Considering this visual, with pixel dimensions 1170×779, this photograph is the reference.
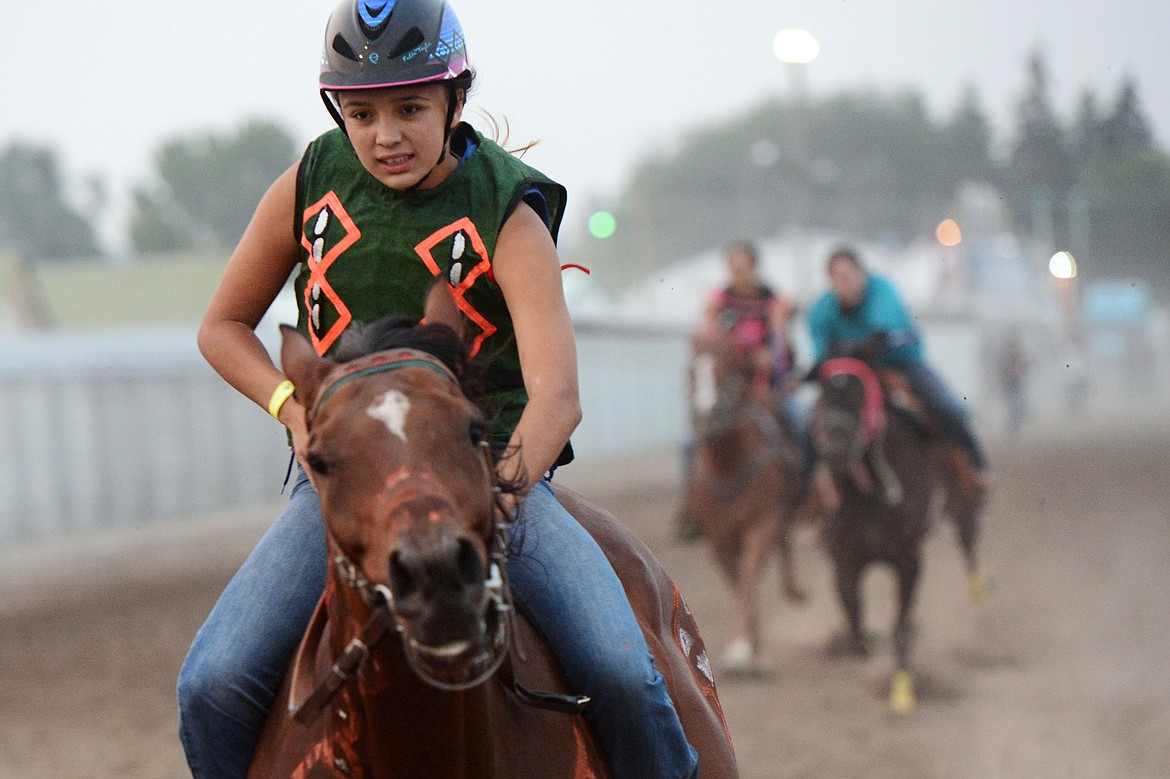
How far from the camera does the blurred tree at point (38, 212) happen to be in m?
15.8

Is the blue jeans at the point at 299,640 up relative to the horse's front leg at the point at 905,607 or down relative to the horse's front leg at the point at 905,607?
up

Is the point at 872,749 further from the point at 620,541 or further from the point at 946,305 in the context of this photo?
the point at 946,305

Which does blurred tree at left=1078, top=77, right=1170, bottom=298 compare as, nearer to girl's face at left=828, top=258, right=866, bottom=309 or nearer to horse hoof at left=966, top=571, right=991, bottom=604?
girl's face at left=828, top=258, right=866, bottom=309

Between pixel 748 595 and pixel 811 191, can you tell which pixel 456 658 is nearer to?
pixel 748 595

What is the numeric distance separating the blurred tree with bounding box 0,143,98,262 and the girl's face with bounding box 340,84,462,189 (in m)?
13.9

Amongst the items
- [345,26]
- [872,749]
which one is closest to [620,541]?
[345,26]

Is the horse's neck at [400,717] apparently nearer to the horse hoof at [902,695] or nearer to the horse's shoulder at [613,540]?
the horse's shoulder at [613,540]

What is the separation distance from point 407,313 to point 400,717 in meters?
0.89

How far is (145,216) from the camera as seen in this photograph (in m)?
18.5

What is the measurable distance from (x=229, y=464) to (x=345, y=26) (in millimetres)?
11476

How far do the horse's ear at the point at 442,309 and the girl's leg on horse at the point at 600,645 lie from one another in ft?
1.46

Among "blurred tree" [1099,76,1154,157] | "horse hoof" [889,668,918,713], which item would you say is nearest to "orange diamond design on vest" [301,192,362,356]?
"horse hoof" [889,668,918,713]

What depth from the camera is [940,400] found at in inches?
362

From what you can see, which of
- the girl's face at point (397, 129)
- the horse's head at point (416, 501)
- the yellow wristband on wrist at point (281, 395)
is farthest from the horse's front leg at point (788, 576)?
the horse's head at point (416, 501)
